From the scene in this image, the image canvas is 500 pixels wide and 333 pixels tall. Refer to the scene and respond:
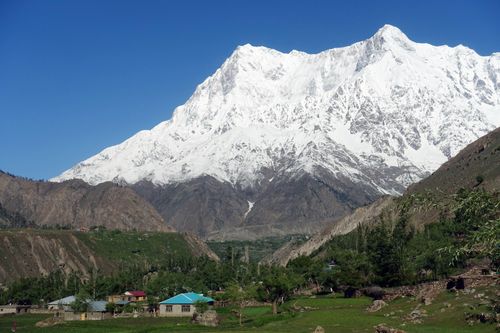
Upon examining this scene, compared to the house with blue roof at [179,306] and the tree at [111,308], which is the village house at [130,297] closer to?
the tree at [111,308]

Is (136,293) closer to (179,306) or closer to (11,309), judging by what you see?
(11,309)

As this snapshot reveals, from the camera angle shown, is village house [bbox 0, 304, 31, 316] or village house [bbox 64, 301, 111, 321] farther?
village house [bbox 0, 304, 31, 316]

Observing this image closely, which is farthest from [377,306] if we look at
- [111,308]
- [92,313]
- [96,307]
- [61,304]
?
[61,304]

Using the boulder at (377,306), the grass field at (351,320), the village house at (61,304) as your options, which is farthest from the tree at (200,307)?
the boulder at (377,306)

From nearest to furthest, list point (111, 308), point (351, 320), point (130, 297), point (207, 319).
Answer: point (351, 320)
point (207, 319)
point (111, 308)
point (130, 297)

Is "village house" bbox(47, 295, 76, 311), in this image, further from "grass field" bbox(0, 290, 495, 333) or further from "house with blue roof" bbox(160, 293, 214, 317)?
"grass field" bbox(0, 290, 495, 333)

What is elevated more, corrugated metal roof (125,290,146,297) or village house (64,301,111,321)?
corrugated metal roof (125,290,146,297)

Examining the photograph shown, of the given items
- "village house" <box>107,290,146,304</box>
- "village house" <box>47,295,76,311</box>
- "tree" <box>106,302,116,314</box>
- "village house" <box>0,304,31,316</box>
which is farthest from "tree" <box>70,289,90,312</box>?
"village house" <box>107,290,146,304</box>

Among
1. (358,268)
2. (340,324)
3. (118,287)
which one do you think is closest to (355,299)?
(358,268)

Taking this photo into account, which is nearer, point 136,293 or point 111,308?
point 111,308

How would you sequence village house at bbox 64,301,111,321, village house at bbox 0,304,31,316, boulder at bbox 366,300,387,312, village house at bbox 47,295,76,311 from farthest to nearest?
village house at bbox 0,304,31,316
village house at bbox 47,295,76,311
village house at bbox 64,301,111,321
boulder at bbox 366,300,387,312

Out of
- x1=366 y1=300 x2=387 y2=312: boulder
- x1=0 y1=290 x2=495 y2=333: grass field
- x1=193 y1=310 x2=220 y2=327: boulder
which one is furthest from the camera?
x1=193 y1=310 x2=220 y2=327: boulder

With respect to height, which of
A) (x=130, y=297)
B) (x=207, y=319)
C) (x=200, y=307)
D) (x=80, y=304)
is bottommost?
(x=207, y=319)

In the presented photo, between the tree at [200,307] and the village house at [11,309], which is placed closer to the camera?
the tree at [200,307]
